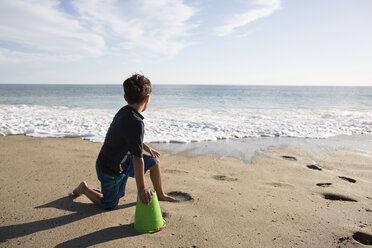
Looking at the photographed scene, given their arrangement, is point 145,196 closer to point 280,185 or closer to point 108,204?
point 108,204

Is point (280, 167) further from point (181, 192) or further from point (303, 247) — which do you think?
point (303, 247)

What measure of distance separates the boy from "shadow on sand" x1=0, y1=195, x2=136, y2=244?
142 mm

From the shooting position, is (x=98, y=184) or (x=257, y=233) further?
(x=98, y=184)

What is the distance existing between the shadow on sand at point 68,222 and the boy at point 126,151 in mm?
142

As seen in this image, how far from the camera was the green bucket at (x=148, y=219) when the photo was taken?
2.26 metres

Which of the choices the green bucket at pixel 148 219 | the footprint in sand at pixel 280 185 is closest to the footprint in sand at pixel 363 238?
the footprint in sand at pixel 280 185

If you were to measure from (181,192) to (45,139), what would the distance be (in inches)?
184

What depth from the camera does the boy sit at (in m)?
2.23

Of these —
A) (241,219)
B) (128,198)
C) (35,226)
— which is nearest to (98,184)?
(128,198)

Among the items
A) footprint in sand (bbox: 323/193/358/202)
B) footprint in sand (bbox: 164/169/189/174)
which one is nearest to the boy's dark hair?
footprint in sand (bbox: 164/169/189/174)

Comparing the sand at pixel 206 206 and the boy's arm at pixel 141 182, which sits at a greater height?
the boy's arm at pixel 141 182

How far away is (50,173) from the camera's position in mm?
3756

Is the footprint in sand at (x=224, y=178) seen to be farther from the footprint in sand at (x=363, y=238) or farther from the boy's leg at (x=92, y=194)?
the boy's leg at (x=92, y=194)

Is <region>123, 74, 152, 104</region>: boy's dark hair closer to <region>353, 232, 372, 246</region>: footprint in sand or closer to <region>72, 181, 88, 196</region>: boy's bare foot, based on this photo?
<region>72, 181, 88, 196</region>: boy's bare foot
